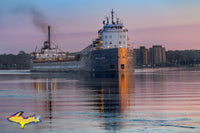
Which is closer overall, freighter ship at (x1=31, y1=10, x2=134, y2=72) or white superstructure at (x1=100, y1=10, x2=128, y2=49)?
freighter ship at (x1=31, y1=10, x2=134, y2=72)

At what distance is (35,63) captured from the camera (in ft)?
403

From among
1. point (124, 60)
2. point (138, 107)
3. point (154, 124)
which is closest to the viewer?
point (154, 124)

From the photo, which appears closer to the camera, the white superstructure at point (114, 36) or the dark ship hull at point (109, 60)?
the dark ship hull at point (109, 60)

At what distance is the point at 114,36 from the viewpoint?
76750mm

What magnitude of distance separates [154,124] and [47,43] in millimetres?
120965

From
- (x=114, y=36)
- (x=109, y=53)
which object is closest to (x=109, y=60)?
(x=109, y=53)

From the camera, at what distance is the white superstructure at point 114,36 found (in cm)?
7669

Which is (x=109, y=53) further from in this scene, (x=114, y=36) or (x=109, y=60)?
(x=114, y=36)

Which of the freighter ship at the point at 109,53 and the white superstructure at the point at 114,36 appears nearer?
the freighter ship at the point at 109,53

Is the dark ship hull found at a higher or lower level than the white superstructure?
lower

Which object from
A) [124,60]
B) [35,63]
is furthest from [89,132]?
[35,63]

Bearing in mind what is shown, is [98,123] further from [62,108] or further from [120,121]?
[62,108]

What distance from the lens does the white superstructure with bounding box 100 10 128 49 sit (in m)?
76.7

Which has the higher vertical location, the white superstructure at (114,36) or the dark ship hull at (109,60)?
the white superstructure at (114,36)
